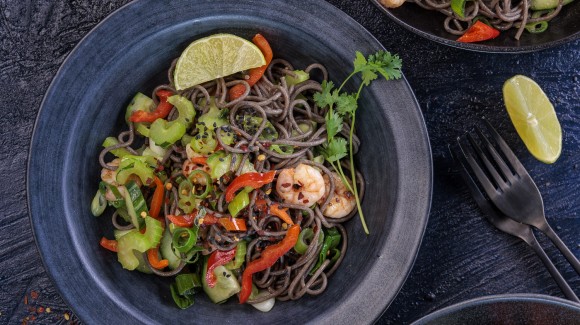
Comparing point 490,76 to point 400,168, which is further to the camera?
point 490,76

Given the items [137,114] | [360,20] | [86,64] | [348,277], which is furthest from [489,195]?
[86,64]

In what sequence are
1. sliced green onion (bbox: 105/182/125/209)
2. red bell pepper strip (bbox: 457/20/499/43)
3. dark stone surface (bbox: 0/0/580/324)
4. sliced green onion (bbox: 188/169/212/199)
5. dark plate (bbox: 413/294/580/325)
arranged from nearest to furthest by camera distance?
dark plate (bbox: 413/294/580/325), sliced green onion (bbox: 188/169/212/199), sliced green onion (bbox: 105/182/125/209), red bell pepper strip (bbox: 457/20/499/43), dark stone surface (bbox: 0/0/580/324)

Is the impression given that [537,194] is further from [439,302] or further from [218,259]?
[218,259]

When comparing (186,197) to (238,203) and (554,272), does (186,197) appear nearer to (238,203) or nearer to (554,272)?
(238,203)

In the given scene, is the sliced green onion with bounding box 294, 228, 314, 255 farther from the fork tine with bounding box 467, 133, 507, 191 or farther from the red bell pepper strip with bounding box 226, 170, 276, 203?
the fork tine with bounding box 467, 133, 507, 191

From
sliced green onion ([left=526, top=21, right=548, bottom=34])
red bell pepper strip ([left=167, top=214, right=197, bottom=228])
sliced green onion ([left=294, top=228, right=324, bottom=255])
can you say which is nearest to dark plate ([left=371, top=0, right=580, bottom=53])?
sliced green onion ([left=526, top=21, right=548, bottom=34])

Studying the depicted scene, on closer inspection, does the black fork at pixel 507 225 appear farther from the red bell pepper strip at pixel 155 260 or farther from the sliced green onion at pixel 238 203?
the red bell pepper strip at pixel 155 260
